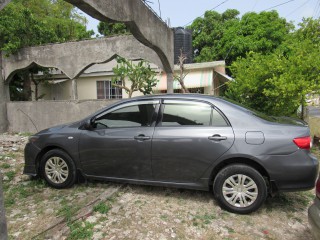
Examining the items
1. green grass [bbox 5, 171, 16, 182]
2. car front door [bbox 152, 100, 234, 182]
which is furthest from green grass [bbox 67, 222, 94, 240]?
green grass [bbox 5, 171, 16, 182]

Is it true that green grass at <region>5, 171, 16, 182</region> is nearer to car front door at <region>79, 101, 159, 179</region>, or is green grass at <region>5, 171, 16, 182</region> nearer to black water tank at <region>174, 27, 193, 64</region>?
car front door at <region>79, 101, 159, 179</region>

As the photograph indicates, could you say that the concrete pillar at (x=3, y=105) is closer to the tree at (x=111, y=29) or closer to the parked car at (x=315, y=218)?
the parked car at (x=315, y=218)

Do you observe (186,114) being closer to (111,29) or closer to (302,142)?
(302,142)

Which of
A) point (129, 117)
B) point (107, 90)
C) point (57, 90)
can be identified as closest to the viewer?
point (129, 117)

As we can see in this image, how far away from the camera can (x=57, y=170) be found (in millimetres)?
4414

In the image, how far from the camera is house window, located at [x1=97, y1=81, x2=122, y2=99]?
13.9m

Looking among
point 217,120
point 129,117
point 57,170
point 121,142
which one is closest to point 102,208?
point 121,142

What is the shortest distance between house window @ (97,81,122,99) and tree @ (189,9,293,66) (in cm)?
799

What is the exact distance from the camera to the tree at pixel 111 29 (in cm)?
2091

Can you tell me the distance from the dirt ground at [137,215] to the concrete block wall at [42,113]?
5.48m

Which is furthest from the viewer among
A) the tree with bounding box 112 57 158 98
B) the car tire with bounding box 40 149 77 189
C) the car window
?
the tree with bounding box 112 57 158 98

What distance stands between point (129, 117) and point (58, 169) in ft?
5.11

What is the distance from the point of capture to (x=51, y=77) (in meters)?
14.4

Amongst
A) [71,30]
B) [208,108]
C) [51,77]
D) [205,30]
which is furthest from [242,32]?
[208,108]
